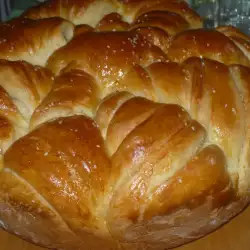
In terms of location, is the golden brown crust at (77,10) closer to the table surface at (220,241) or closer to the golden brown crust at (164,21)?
the golden brown crust at (164,21)

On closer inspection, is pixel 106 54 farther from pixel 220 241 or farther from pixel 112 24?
pixel 220 241

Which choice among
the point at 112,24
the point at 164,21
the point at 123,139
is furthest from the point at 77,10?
the point at 123,139

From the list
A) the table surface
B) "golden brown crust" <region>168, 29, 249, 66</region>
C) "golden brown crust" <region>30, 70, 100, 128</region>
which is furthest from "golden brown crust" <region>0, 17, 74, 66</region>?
the table surface

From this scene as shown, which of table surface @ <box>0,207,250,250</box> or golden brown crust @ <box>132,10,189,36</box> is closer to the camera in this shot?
table surface @ <box>0,207,250,250</box>

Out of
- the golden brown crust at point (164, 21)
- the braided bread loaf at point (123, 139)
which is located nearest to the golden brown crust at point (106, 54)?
the braided bread loaf at point (123, 139)

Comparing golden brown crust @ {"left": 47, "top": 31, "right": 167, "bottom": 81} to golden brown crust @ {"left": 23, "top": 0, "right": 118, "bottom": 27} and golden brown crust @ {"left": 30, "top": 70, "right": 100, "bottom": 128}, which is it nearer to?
golden brown crust @ {"left": 30, "top": 70, "right": 100, "bottom": 128}

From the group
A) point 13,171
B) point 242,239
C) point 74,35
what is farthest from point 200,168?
point 74,35
